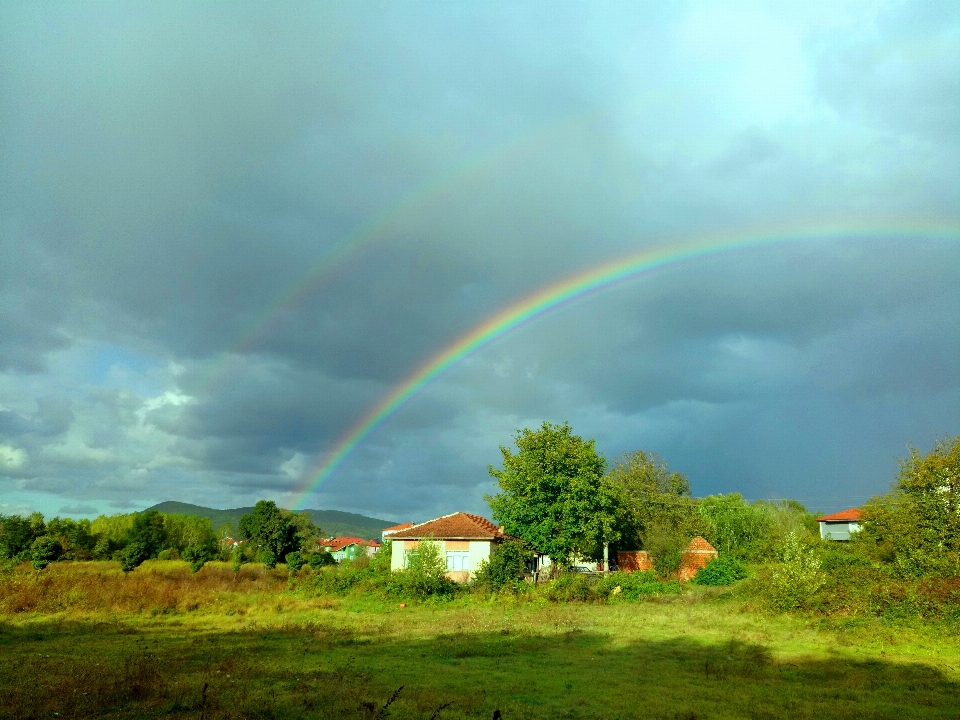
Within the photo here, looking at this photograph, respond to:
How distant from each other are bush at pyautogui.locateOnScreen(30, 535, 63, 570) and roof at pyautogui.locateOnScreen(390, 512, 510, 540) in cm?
2599

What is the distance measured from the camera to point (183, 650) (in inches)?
687

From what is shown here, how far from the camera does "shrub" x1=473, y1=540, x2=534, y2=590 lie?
106 feet

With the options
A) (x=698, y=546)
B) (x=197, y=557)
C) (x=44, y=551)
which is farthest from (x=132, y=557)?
(x=698, y=546)

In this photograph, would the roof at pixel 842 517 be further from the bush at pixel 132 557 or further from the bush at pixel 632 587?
the bush at pixel 132 557

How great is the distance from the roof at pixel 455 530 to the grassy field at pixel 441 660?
11.8m

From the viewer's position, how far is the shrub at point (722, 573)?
121 ft

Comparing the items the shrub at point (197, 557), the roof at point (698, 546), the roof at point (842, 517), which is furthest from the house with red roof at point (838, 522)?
the shrub at point (197, 557)

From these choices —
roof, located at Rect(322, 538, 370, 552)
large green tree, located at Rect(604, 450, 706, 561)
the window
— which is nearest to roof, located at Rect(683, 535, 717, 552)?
large green tree, located at Rect(604, 450, 706, 561)

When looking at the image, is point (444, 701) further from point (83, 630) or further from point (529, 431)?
point (529, 431)

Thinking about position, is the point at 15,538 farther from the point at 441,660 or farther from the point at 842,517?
the point at 842,517

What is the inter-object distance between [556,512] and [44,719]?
3071 cm

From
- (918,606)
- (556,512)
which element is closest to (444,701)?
(918,606)

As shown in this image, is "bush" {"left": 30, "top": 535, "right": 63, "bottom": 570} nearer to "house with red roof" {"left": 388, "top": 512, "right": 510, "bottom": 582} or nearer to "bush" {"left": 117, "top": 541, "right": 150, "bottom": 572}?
"bush" {"left": 117, "top": 541, "right": 150, "bottom": 572}

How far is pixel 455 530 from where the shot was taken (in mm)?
42812
